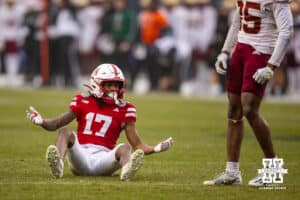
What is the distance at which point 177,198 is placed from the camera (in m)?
9.06

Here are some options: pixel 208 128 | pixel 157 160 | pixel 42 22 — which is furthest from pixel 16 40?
pixel 157 160

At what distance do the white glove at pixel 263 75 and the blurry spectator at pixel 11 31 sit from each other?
2149cm

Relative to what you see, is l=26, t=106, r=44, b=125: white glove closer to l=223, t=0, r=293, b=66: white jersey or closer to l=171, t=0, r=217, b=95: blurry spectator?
l=223, t=0, r=293, b=66: white jersey

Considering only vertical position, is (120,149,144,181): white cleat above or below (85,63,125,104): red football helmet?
below

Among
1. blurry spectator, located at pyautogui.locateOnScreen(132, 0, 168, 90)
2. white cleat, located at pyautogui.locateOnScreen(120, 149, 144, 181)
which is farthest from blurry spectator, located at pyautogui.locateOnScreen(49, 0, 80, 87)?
white cleat, located at pyautogui.locateOnScreen(120, 149, 144, 181)

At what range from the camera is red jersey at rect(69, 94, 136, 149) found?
34.3 feet

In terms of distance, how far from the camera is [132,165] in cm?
987

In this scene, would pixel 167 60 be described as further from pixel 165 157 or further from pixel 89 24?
pixel 165 157

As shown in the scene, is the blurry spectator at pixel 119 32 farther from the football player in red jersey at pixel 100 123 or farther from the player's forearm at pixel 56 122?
the player's forearm at pixel 56 122

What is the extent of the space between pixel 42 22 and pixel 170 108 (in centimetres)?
834

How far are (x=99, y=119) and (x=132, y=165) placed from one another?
78 centimetres

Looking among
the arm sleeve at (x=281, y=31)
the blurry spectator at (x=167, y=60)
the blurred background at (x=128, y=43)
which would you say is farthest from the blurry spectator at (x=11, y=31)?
the arm sleeve at (x=281, y=31)

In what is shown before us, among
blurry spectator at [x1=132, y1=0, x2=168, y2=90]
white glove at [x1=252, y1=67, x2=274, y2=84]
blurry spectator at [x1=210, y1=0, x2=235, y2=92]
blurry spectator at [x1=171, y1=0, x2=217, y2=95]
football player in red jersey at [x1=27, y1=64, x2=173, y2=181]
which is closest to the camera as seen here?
white glove at [x1=252, y1=67, x2=274, y2=84]

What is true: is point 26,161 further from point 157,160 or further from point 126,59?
point 126,59
